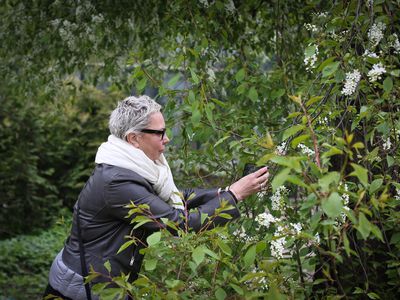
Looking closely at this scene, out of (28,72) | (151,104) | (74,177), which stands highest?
(151,104)

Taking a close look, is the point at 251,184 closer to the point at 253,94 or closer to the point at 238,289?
the point at 238,289

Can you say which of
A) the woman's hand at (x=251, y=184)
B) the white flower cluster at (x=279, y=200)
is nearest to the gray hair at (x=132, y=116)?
the woman's hand at (x=251, y=184)

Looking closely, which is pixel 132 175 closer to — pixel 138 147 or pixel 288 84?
pixel 138 147

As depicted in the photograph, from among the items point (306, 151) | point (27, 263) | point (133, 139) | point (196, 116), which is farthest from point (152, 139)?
point (27, 263)

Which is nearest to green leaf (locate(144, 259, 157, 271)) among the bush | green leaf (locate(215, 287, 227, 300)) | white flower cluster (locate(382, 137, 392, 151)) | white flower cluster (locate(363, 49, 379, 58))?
green leaf (locate(215, 287, 227, 300))

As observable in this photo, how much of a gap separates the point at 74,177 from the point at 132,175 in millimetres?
6883

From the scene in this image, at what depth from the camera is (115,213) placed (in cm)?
265

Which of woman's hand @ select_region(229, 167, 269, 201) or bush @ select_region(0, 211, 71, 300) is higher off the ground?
woman's hand @ select_region(229, 167, 269, 201)

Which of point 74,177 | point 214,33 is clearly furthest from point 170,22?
point 74,177

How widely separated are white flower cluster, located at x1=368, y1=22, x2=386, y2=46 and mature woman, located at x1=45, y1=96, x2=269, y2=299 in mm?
652

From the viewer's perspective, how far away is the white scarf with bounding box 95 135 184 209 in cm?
269

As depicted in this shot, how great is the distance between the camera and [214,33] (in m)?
4.22

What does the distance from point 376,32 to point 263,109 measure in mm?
1690

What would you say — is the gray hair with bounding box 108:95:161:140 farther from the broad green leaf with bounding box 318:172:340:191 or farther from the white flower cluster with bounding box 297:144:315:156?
the broad green leaf with bounding box 318:172:340:191
